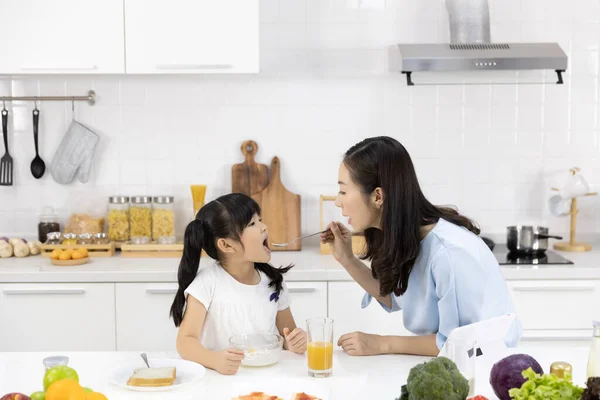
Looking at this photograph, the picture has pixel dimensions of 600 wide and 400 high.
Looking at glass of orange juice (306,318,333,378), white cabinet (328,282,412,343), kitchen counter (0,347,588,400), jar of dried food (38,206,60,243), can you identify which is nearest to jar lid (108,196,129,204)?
jar of dried food (38,206,60,243)

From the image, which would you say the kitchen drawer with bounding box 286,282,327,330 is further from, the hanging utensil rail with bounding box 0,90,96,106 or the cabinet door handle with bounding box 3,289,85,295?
the hanging utensil rail with bounding box 0,90,96,106

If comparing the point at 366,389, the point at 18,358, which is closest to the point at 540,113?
the point at 366,389

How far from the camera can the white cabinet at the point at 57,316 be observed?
325 cm

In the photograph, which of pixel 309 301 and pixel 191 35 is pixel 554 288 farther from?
pixel 191 35

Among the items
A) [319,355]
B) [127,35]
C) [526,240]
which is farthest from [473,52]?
[319,355]

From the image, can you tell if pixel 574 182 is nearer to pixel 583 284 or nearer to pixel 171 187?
pixel 583 284

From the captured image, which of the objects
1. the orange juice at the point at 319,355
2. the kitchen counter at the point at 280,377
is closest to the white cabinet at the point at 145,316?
the kitchen counter at the point at 280,377

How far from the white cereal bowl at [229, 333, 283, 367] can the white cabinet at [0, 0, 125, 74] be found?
5.79 feet

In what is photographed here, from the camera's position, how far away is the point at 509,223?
3.83 metres

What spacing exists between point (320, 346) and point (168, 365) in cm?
38

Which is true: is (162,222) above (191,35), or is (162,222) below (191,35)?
below

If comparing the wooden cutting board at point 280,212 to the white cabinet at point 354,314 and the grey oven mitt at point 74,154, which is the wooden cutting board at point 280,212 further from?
the grey oven mitt at point 74,154

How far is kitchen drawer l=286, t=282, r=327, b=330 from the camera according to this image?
326 centimetres

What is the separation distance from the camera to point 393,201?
2031 millimetres
